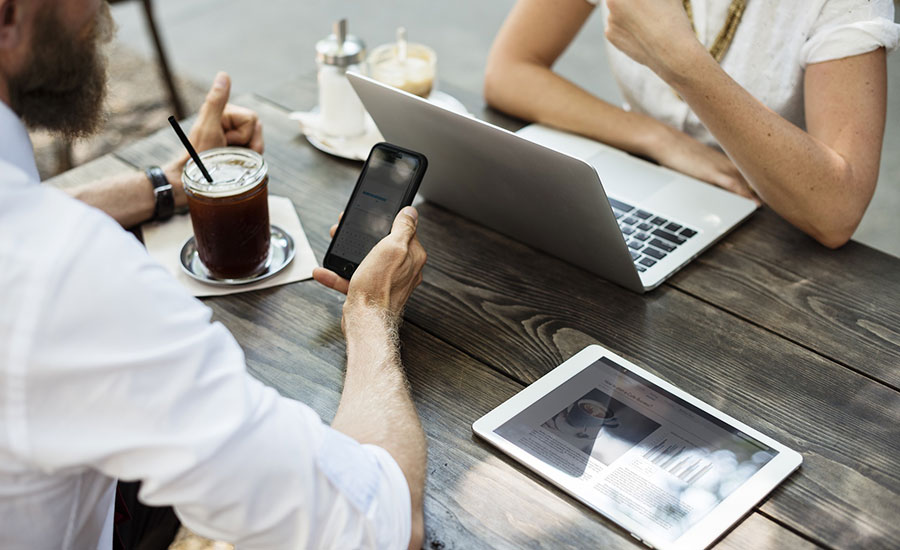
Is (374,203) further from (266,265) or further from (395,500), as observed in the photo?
(395,500)

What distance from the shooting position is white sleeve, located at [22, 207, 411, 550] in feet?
1.84

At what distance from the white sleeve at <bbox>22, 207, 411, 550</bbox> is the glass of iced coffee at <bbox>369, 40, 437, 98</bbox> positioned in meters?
0.85

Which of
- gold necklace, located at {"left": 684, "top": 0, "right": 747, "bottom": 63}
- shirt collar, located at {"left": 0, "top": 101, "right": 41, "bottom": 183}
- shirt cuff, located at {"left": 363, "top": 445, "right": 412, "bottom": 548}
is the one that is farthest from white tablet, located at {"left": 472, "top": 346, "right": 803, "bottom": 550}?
gold necklace, located at {"left": 684, "top": 0, "right": 747, "bottom": 63}

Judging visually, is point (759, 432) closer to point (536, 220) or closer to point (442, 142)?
point (536, 220)

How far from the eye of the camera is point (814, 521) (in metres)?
0.75

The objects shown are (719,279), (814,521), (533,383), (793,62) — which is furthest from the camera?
(793,62)

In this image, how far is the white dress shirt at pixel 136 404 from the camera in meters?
0.56

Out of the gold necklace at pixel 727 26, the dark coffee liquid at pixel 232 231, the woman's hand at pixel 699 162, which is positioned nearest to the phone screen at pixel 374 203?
the dark coffee liquid at pixel 232 231

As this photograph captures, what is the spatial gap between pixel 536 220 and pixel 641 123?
40 centimetres

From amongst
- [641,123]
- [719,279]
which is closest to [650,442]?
[719,279]

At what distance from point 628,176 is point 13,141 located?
2.92 ft

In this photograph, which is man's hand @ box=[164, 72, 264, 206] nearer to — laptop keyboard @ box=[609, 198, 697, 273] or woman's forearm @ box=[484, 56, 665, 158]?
woman's forearm @ box=[484, 56, 665, 158]

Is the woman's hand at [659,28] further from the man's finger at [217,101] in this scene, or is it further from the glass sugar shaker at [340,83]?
the man's finger at [217,101]

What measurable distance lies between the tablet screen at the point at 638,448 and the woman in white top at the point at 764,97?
1.47 feet
